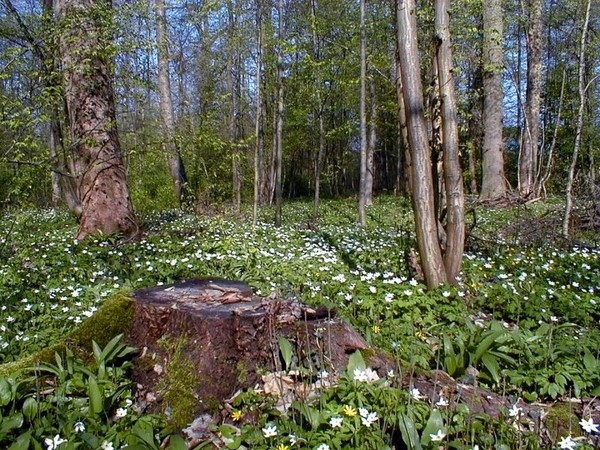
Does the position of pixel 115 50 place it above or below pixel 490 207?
above

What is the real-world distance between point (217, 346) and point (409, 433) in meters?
1.15

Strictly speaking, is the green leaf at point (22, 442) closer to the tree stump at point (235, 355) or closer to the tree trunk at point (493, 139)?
the tree stump at point (235, 355)

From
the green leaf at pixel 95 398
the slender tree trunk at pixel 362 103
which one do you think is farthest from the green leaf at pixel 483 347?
the slender tree trunk at pixel 362 103

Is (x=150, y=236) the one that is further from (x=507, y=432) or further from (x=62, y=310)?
(x=507, y=432)

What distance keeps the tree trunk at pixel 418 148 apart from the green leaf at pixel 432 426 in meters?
2.33

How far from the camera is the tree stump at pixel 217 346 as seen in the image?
7.98 ft

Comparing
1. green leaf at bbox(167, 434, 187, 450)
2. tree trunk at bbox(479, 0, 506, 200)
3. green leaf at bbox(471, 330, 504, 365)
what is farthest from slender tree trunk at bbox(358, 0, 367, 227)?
green leaf at bbox(167, 434, 187, 450)

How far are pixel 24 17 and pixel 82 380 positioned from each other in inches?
333

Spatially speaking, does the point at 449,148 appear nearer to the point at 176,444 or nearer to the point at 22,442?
the point at 176,444

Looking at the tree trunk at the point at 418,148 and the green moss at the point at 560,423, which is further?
the tree trunk at the point at 418,148

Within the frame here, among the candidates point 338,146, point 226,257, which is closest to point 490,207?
point 226,257

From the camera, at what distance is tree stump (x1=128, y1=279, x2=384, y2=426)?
2434mm

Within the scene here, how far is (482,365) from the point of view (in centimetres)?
281

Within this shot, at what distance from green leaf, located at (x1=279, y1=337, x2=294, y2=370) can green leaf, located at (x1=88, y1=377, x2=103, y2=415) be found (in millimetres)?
967
